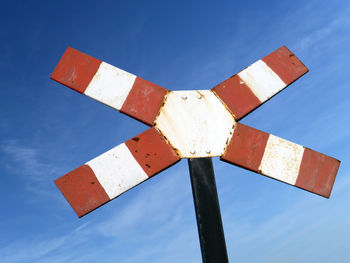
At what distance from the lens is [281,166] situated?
2340mm

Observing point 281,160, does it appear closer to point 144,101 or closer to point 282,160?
point 282,160

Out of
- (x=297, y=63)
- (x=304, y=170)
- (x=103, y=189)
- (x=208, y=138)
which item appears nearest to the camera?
(x=103, y=189)

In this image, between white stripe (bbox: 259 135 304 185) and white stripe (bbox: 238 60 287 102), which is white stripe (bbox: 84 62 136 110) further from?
white stripe (bbox: 259 135 304 185)

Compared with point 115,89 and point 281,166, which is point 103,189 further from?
point 281,166

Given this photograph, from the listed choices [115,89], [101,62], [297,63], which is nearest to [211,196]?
[115,89]

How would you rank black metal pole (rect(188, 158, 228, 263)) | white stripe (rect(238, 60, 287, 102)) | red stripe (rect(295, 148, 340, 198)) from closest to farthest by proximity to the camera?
black metal pole (rect(188, 158, 228, 263)) → red stripe (rect(295, 148, 340, 198)) → white stripe (rect(238, 60, 287, 102))

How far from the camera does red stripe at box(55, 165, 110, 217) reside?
2002 mm

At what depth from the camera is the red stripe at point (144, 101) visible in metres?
2.21

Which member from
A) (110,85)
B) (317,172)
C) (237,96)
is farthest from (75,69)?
(317,172)

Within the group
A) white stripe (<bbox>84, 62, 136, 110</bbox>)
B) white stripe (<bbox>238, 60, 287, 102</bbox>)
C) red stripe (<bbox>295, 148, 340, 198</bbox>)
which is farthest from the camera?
white stripe (<bbox>238, 60, 287, 102</bbox>)

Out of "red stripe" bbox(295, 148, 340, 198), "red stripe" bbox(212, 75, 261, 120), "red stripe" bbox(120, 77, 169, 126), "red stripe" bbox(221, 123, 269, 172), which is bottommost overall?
"red stripe" bbox(295, 148, 340, 198)

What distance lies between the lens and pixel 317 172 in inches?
94.7

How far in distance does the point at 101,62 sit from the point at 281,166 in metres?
1.34

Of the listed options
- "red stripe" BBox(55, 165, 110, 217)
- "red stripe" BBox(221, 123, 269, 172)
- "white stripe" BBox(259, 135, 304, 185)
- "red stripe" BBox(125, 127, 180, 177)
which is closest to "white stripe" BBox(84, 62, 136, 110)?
"red stripe" BBox(125, 127, 180, 177)
